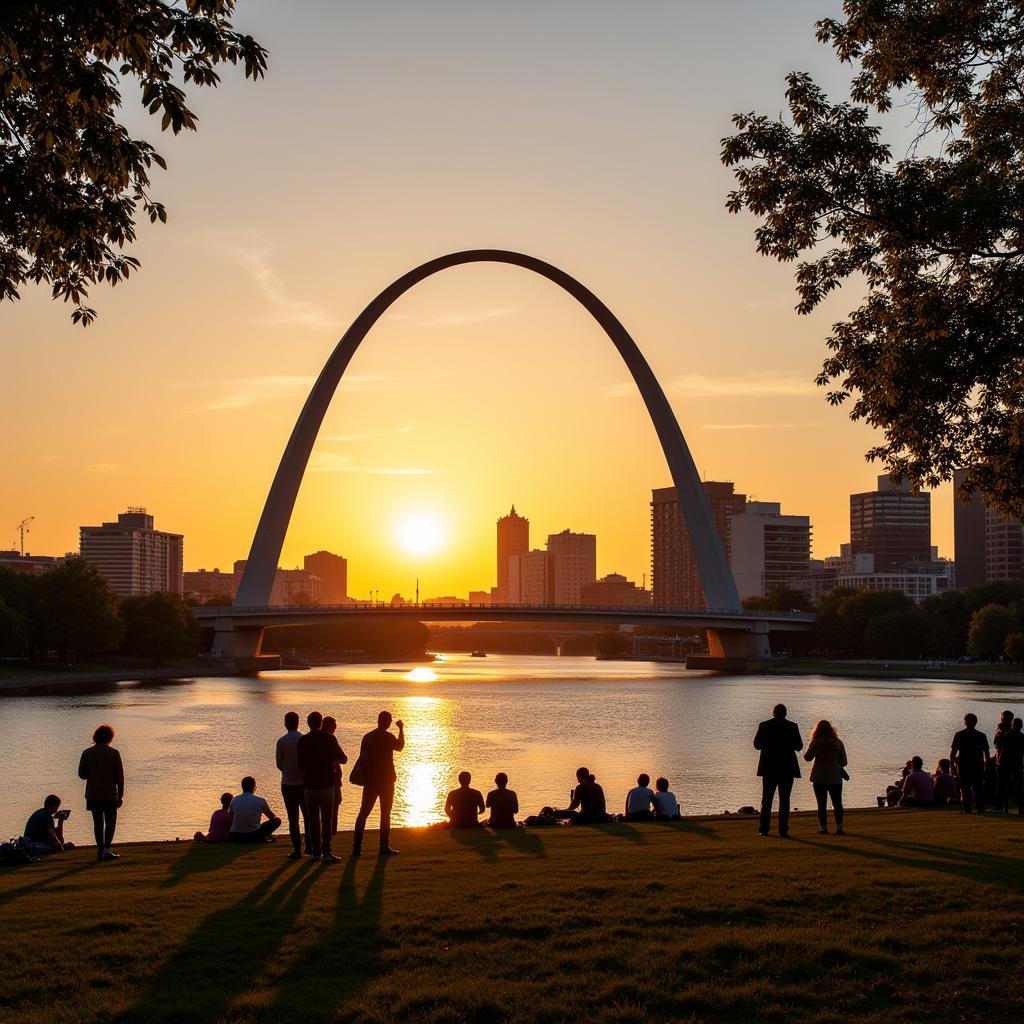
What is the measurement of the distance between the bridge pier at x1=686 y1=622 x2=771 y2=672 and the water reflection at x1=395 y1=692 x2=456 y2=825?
5624cm

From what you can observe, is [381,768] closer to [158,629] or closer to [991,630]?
[158,629]

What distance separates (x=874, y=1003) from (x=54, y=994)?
17.9ft

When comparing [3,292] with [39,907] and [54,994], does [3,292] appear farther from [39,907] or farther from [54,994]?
[54,994]

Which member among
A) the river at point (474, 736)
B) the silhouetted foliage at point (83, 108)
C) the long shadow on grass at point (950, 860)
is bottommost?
the river at point (474, 736)

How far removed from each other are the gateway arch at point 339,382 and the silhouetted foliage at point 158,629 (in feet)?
24.4

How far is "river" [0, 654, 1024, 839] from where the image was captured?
105 feet

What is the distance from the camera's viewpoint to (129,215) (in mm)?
10539

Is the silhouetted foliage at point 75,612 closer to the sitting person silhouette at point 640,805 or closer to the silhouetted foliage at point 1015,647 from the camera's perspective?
the silhouetted foliage at point 1015,647

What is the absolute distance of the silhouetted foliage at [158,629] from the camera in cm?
10644

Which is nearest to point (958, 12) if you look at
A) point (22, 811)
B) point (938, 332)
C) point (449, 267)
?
point (938, 332)

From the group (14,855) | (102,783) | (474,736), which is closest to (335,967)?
(102,783)

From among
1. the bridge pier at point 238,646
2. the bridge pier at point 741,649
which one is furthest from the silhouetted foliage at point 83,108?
the bridge pier at point 741,649

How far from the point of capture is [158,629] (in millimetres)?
106000

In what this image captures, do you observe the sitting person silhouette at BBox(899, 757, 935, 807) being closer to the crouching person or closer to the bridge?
the crouching person
